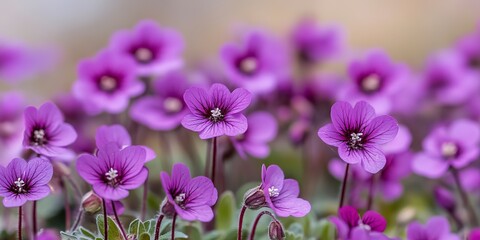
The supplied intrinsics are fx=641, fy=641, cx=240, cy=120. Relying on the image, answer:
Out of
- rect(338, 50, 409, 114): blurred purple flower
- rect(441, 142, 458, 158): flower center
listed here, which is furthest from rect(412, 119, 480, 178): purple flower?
rect(338, 50, 409, 114): blurred purple flower

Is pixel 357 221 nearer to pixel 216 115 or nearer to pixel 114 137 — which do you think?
pixel 216 115

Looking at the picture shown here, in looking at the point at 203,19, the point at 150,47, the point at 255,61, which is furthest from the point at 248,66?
the point at 203,19

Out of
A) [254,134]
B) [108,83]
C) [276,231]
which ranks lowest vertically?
[276,231]

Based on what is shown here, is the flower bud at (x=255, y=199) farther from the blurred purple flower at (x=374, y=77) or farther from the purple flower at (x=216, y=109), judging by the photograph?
the blurred purple flower at (x=374, y=77)

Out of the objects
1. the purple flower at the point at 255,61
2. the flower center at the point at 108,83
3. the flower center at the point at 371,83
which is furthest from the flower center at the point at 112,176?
the flower center at the point at 371,83

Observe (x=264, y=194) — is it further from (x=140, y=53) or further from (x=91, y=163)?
(x=140, y=53)

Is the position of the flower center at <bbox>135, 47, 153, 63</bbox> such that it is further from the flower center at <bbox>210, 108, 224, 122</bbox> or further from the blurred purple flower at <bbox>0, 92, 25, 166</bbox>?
the flower center at <bbox>210, 108, 224, 122</bbox>
